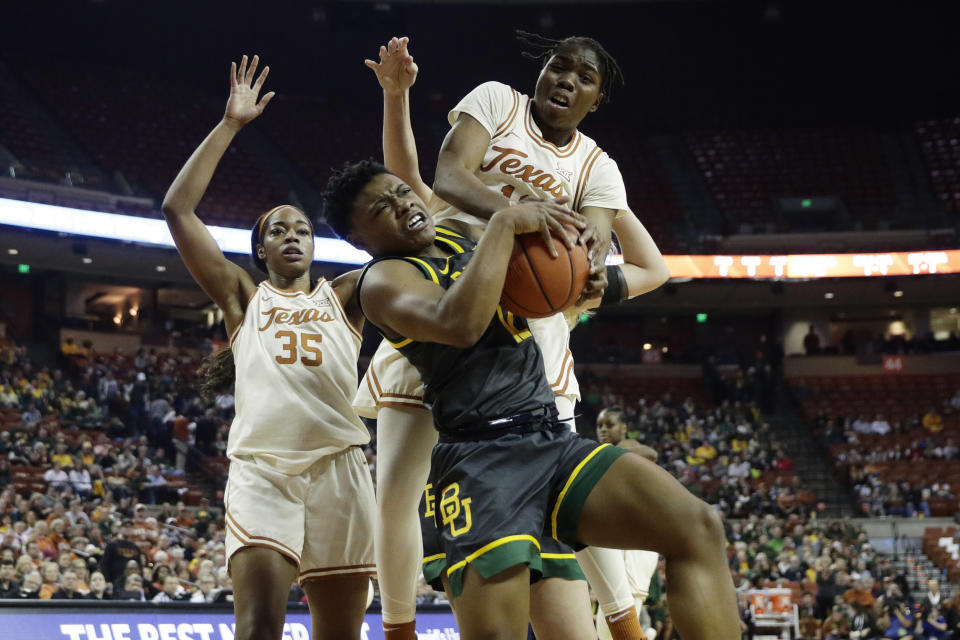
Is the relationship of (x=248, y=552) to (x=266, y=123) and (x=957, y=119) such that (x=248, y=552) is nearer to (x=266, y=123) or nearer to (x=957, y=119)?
(x=266, y=123)

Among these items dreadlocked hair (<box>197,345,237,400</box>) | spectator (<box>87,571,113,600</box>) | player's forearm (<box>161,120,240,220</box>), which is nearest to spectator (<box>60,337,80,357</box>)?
spectator (<box>87,571,113,600</box>)

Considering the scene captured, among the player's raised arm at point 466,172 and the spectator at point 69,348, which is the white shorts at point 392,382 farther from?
the spectator at point 69,348

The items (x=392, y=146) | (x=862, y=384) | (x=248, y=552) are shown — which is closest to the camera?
(x=248, y=552)

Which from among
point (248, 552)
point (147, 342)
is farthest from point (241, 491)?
point (147, 342)

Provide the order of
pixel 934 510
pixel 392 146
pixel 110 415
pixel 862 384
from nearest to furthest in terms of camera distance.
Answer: pixel 392 146 < pixel 110 415 < pixel 934 510 < pixel 862 384

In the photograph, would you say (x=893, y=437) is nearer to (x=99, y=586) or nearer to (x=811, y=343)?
(x=811, y=343)

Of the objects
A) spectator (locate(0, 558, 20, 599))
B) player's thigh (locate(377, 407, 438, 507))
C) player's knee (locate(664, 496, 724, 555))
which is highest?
player's thigh (locate(377, 407, 438, 507))

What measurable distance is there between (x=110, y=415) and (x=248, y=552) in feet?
50.5

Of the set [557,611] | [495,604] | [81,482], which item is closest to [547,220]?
[495,604]

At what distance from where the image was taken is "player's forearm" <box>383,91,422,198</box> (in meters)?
4.38

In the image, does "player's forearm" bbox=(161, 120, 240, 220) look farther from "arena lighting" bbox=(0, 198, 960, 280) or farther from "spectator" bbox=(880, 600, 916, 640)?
"arena lighting" bbox=(0, 198, 960, 280)

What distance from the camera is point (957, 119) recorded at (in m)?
27.4

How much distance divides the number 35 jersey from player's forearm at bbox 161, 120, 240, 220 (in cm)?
45

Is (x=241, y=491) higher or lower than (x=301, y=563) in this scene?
higher
